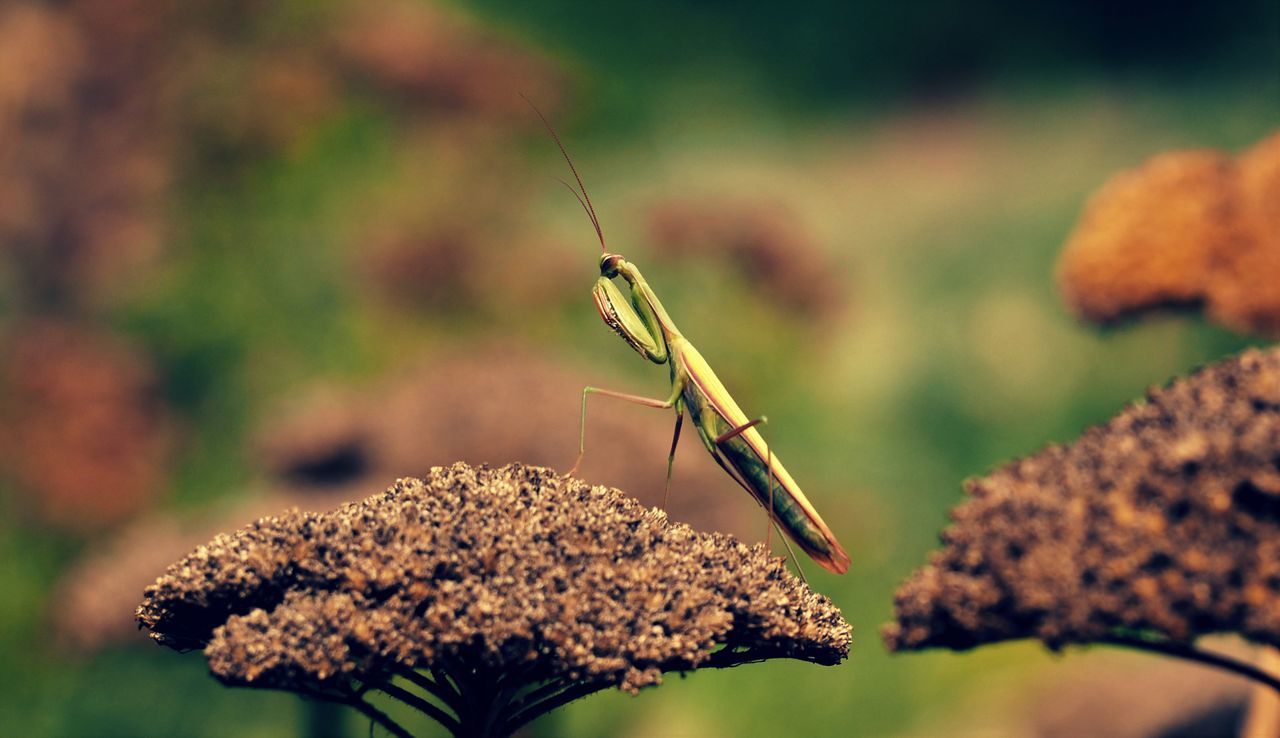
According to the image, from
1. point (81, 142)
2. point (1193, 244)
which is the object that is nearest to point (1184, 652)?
point (1193, 244)

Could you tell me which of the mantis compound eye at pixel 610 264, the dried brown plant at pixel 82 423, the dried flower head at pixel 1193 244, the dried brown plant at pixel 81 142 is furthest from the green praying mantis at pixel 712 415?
the dried brown plant at pixel 81 142

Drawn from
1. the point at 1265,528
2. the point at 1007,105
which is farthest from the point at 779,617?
the point at 1007,105

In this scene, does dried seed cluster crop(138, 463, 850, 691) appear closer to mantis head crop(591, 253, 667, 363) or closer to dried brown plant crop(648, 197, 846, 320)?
mantis head crop(591, 253, 667, 363)

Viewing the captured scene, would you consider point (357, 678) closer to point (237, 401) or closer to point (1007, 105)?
point (237, 401)

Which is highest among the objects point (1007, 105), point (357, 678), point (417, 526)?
point (1007, 105)

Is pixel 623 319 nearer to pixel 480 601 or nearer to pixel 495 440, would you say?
pixel 480 601
